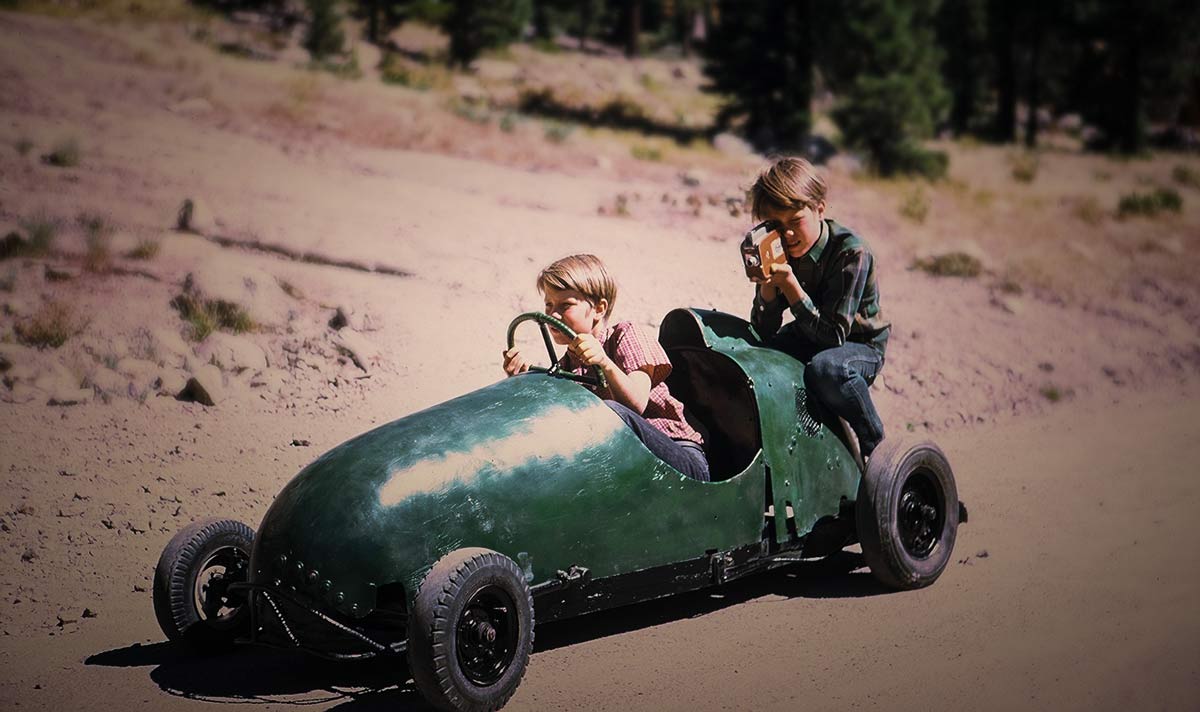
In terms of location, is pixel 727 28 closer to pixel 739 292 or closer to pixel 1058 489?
pixel 739 292

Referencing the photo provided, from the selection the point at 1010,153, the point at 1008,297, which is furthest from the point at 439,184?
the point at 1010,153

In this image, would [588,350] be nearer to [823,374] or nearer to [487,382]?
[823,374]

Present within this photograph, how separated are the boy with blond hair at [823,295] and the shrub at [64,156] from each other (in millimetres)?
9123

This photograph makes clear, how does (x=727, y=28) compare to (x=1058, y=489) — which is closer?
(x=1058, y=489)

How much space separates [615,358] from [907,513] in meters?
1.64

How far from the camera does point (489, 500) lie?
4754 mm

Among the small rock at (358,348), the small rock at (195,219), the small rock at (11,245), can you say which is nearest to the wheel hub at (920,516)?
the small rock at (358,348)

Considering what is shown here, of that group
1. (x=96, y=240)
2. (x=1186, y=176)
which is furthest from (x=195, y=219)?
(x=1186, y=176)

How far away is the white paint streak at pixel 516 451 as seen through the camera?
4.66m

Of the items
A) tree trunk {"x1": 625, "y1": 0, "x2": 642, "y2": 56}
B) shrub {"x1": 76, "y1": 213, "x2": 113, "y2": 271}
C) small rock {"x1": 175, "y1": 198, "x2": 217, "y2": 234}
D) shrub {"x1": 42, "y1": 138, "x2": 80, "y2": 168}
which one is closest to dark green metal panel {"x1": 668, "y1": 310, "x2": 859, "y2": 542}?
shrub {"x1": 76, "y1": 213, "x2": 113, "y2": 271}

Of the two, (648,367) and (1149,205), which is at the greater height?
(648,367)

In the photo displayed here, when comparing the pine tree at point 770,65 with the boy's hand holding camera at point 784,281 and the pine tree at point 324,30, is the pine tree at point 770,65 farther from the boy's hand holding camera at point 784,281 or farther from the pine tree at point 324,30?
the boy's hand holding camera at point 784,281

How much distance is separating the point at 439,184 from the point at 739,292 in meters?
4.92

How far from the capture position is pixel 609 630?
5734mm
